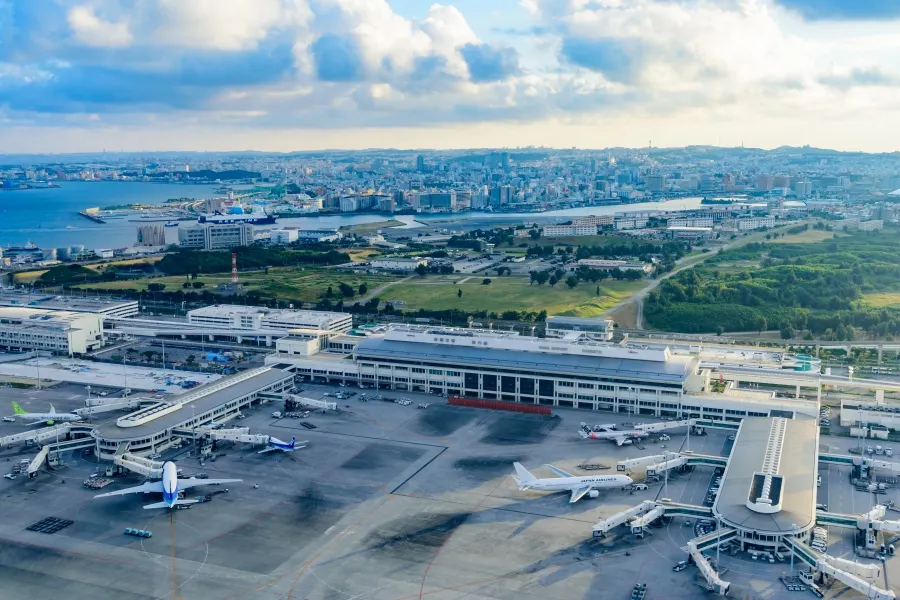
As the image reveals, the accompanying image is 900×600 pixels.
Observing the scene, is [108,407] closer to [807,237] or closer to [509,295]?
[509,295]

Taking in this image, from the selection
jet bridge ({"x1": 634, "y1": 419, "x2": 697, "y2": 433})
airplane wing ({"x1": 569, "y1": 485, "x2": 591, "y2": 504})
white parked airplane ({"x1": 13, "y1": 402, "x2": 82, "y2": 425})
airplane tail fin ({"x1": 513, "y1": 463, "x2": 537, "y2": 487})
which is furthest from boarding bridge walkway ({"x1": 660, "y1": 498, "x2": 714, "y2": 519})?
white parked airplane ({"x1": 13, "y1": 402, "x2": 82, "y2": 425})

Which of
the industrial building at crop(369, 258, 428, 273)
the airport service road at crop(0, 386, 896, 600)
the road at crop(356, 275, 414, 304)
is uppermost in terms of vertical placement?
the industrial building at crop(369, 258, 428, 273)

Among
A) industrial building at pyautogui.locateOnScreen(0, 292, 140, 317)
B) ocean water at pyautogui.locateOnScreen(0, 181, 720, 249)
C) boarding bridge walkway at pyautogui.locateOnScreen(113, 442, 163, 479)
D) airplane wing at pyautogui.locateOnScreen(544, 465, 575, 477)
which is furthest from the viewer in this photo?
ocean water at pyautogui.locateOnScreen(0, 181, 720, 249)

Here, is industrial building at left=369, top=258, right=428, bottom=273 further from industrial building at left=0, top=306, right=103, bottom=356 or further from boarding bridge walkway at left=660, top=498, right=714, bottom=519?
boarding bridge walkway at left=660, top=498, right=714, bottom=519

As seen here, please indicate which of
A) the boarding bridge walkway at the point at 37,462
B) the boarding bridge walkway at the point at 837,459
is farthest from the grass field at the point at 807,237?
the boarding bridge walkway at the point at 37,462

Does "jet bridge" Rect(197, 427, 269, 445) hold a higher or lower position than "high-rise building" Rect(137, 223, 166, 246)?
lower

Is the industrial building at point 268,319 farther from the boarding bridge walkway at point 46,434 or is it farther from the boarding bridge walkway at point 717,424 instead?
Result: the boarding bridge walkway at point 717,424

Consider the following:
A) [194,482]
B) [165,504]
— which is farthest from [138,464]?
[165,504]
